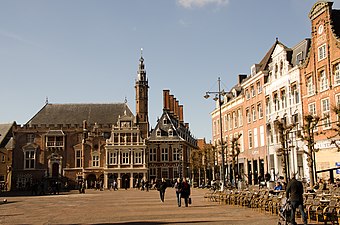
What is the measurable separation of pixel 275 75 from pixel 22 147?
Answer: 164 ft

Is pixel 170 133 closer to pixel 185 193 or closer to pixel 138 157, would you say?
pixel 138 157

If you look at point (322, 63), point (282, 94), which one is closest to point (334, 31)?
point (322, 63)

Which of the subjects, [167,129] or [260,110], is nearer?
[260,110]

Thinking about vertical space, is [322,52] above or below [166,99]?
below

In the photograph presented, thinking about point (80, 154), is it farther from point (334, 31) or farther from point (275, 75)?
point (334, 31)

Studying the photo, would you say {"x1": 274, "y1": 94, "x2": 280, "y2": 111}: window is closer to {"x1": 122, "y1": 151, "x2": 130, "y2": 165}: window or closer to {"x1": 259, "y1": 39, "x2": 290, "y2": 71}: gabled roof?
{"x1": 259, "y1": 39, "x2": 290, "y2": 71}: gabled roof

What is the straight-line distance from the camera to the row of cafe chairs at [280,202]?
14320 millimetres

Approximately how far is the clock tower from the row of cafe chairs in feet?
154

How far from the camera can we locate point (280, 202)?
54.7 ft

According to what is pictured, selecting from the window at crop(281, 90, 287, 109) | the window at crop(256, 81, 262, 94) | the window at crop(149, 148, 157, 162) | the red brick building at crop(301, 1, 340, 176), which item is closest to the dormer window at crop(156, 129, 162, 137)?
the window at crop(149, 148, 157, 162)

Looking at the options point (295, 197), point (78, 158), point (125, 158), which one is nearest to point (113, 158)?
point (125, 158)

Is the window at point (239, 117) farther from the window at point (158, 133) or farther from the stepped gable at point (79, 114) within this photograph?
the stepped gable at point (79, 114)

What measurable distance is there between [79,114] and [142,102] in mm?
12795

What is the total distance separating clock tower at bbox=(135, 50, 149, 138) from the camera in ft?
249
